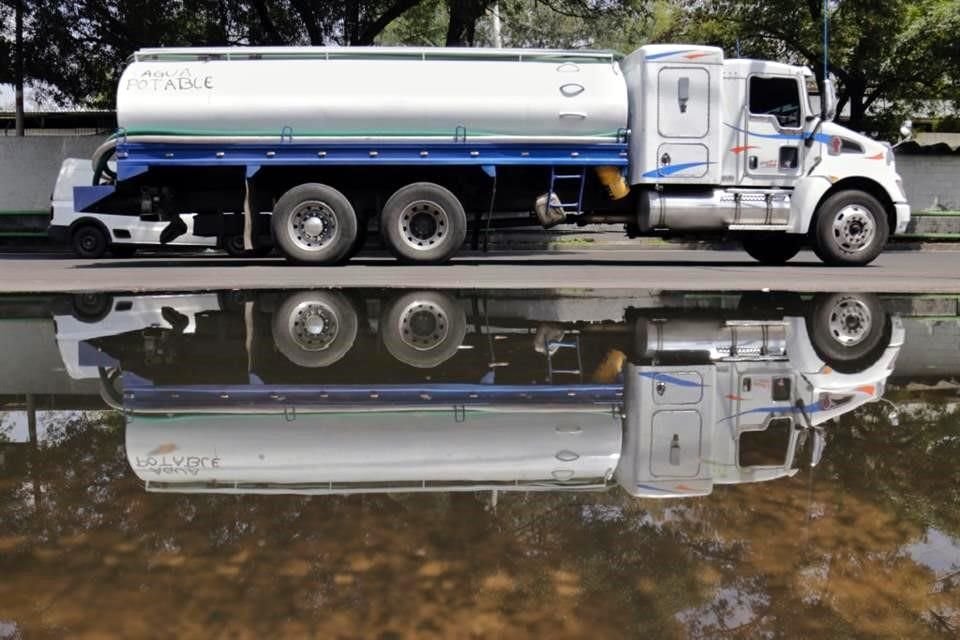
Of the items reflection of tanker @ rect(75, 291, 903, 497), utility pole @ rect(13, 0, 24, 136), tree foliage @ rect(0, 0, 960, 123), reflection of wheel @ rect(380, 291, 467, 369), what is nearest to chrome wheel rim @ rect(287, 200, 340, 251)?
reflection of wheel @ rect(380, 291, 467, 369)

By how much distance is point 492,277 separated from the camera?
1118 centimetres

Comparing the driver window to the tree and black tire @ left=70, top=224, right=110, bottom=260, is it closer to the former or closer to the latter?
the tree

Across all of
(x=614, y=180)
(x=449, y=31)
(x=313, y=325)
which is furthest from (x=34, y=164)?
(x=313, y=325)

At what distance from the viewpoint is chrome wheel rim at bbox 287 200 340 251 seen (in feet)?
41.9

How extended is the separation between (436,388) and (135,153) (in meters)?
9.21

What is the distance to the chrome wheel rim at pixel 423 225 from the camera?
42.0 feet

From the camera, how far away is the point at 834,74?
24.3 metres

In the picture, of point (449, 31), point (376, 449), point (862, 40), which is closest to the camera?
point (376, 449)

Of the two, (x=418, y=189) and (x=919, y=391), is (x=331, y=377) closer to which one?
(x=919, y=391)

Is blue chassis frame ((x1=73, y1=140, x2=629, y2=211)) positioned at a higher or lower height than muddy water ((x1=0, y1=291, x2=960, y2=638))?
higher

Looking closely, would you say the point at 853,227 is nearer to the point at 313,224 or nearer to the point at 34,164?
the point at 313,224

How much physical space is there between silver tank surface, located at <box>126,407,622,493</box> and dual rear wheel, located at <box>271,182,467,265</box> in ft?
28.3

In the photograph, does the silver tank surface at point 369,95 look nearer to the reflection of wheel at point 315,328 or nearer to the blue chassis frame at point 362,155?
the blue chassis frame at point 362,155

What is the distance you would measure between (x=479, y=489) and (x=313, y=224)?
999 centimetres
